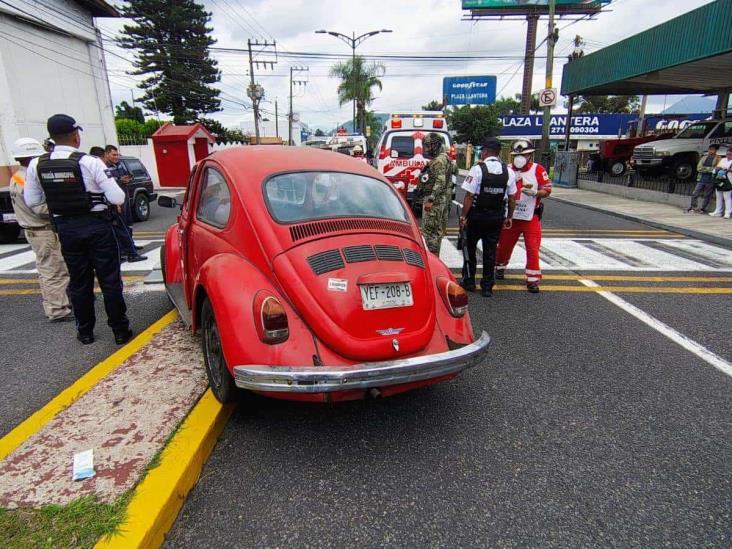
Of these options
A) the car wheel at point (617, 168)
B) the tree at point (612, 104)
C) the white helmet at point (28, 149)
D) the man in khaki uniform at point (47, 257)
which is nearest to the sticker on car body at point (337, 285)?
the white helmet at point (28, 149)

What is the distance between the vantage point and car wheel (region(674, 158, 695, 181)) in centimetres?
1600

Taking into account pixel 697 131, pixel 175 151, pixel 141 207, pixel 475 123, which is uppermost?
pixel 475 123

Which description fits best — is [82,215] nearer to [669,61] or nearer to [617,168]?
[669,61]

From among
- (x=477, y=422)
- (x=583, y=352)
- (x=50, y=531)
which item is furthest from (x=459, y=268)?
(x=50, y=531)

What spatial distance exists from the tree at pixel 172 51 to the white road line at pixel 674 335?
4478 centimetres

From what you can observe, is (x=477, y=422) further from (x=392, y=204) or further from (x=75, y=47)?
(x=75, y=47)

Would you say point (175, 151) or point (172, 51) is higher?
point (172, 51)

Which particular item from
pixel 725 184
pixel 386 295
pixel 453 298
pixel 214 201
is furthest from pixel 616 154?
pixel 386 295

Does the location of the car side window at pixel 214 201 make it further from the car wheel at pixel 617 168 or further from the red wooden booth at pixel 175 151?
the car wheel at pixel 617 168

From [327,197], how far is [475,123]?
5003 centimetres

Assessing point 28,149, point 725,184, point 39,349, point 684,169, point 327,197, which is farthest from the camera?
point 684,169

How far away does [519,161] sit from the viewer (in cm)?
603

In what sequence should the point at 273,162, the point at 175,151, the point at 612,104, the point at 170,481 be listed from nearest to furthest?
the point at 170,481
the point at 273,162
the point at 175,151
the point at 612,104

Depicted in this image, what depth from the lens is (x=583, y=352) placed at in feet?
13.8
